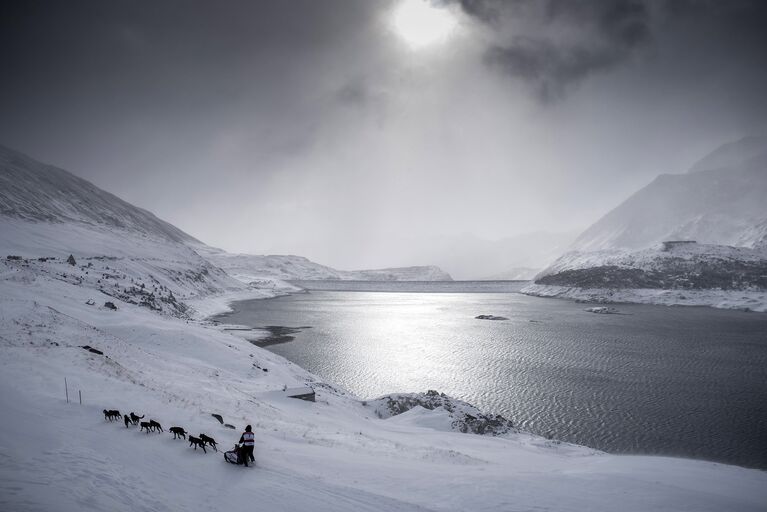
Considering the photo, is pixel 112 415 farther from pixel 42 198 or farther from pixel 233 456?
pixel 42 198

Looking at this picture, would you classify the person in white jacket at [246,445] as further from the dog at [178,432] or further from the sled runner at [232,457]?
the dog at [178,432]

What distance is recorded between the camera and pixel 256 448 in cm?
1469

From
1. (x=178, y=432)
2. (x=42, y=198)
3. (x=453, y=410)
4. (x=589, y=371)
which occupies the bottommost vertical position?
(x=589, y=371)

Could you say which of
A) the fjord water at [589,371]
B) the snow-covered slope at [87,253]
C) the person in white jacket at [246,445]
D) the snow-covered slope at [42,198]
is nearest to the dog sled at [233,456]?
the person in white jacket at [246,445]

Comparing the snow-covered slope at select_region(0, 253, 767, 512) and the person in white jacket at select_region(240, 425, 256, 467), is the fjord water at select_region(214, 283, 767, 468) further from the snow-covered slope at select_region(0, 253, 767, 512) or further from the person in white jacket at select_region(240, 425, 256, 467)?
the person in white jacket at select_region(240, 425, 256, 467)

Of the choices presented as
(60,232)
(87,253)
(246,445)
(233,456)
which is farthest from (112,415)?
(60,232)

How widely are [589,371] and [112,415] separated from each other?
143 feet

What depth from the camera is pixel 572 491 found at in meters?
12.9

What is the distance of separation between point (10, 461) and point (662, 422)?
36.3m

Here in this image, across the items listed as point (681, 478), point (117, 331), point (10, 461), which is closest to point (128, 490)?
A: point (10, 461)

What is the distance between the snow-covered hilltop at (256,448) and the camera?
10.4 m

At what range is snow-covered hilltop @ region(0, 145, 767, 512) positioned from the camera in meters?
10.4

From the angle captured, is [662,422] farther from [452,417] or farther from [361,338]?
[361,338]

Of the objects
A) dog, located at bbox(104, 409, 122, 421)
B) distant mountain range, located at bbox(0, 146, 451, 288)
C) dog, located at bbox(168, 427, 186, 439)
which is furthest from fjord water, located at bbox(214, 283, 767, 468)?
distant mountain range, located at bbox(0, 146, 451, 288)
